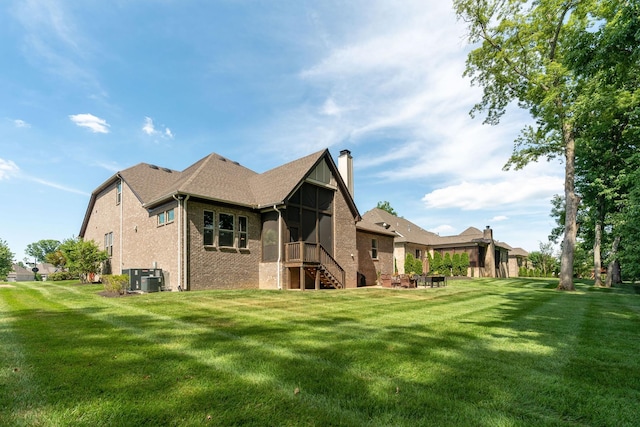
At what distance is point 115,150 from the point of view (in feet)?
64.3

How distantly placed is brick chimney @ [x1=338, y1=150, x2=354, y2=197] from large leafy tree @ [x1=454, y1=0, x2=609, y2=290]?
33.0ft

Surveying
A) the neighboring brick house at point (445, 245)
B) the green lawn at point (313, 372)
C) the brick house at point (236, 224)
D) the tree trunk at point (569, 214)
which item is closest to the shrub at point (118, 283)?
the brick house at point (236, 224)

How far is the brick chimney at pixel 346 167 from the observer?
74.5ft

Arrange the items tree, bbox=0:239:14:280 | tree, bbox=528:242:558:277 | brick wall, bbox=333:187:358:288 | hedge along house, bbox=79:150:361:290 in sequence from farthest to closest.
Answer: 1. tree, bbox=0:239:14:280
2. tree, bbox=528:242:558:277
3. brick wall, bbox=333:187:358:288
4. hedge along house, bbox=79:150:361:290

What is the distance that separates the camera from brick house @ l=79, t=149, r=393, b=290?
1509cm

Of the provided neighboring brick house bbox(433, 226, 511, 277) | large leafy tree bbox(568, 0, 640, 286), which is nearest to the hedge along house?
large leafy tree bbox(568, 0, 640, 286)

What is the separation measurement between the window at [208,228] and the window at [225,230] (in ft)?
1.30

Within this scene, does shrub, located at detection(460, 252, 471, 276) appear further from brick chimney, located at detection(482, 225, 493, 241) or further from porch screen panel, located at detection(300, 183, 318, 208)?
porch screen panel, located at detection(300, 183, 318, 208)

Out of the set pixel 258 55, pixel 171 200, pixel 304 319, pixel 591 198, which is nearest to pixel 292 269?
pixel 171 200

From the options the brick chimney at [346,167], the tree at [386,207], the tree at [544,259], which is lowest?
the tree at [544,259]

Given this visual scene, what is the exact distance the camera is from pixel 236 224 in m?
16.7

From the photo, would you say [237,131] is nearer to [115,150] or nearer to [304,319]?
[115,150]

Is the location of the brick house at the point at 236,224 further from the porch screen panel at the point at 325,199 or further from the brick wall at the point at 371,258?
the brick wall at the point at 371,258

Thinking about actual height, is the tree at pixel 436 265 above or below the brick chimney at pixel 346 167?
below
